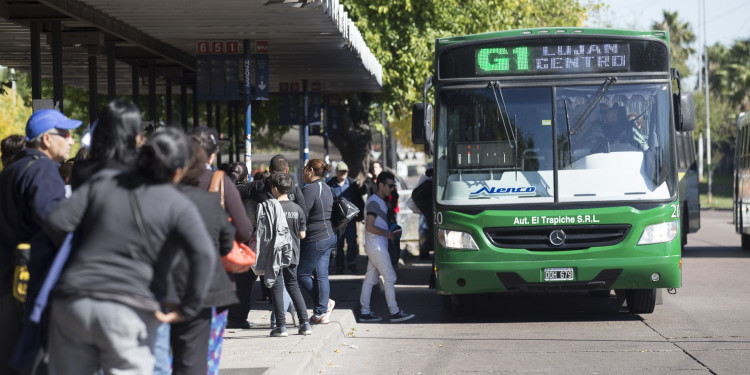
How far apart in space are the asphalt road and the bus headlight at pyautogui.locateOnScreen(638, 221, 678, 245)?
0.87 meters

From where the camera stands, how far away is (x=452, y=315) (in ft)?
42.2

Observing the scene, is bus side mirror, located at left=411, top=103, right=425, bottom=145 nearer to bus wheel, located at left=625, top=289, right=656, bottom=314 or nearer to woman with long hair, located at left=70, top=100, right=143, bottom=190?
bus wheel, located at left=625, top=289, right=656, bottom=314

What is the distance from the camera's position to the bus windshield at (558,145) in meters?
11.6

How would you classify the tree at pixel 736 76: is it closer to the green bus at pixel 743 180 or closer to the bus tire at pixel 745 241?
the green bus at pixel 743 180

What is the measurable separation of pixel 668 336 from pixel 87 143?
21.4 feet

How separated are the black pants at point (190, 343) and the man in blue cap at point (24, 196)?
0.84 metres

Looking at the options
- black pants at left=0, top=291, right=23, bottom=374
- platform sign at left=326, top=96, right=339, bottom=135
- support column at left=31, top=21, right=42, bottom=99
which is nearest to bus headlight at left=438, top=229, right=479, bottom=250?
support column at left=31, top=21, right=42, bottom=99

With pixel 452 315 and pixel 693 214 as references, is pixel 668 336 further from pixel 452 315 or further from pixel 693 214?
pixel 693 214

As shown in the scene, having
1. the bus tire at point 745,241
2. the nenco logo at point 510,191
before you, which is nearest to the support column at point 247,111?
the nenco logo at point 510,191

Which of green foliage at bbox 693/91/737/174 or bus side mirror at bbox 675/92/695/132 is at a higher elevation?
green foliage at bbox 693/91/737/174

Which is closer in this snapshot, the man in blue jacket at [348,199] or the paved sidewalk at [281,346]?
the paved sidewalk at [281,346]

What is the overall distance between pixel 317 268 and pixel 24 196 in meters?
5.78

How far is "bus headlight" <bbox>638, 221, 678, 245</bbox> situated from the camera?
11516mm

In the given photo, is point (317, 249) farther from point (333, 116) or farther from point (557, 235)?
point (333, 116)
